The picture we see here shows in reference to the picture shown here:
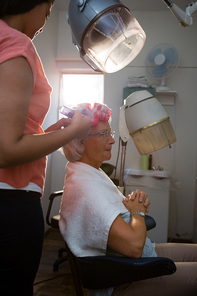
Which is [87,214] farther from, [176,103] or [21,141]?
[176,103]

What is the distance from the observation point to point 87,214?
40.1 inches

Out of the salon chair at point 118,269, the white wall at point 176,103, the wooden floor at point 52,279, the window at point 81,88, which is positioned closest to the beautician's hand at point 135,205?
the salon chair at point 118,269

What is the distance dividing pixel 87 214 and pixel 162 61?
8.54 feet

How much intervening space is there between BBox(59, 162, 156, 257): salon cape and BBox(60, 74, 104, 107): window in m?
2.78

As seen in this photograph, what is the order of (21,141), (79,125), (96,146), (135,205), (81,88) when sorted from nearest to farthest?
1. (21,141)
2. (79,125)
3. (135,205)
4. (96,146)
5. (81,88)

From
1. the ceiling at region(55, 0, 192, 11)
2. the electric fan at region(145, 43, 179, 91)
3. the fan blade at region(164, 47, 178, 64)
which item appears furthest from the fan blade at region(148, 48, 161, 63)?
the ceiling at region(55, 0, 192, 11)

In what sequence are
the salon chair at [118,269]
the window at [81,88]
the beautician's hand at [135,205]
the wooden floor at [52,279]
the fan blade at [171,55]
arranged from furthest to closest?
the window at [81,88]
the fan blade at [171,55]
the wooden floor at [52,279]
the beautician's hand at [135,205]
the salon chair at [118,269]

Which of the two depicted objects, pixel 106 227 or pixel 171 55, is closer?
pixel 106 227

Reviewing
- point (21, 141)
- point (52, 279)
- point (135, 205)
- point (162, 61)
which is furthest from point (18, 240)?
point (162, 61)

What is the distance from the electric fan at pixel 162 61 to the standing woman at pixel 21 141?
8.55 feet

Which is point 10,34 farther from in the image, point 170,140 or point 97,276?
point 170,140

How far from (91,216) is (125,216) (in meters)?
0.21

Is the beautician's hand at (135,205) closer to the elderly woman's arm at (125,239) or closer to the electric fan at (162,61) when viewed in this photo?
the elderly woman's arm at (125,239)

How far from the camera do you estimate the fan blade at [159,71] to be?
10.2 ft
